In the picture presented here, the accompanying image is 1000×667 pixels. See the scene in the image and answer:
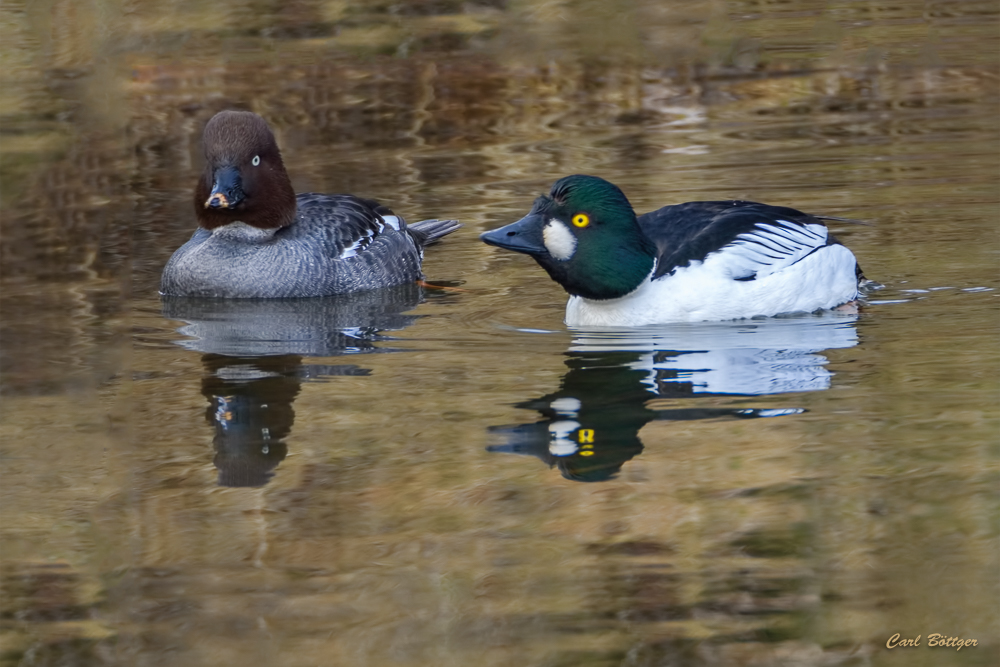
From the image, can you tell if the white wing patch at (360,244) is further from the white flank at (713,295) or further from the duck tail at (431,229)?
the white flank at (713,295)

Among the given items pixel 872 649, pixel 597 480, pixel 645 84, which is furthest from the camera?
pixel 645 84

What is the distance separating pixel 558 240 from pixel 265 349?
1.89 meters

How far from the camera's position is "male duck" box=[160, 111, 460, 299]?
1005 centimetres

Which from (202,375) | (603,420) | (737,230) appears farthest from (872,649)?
(202,375)

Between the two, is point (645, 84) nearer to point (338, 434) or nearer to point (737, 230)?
point (737, 230)

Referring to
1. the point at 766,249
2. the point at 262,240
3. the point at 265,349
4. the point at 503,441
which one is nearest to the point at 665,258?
the point at 766,249

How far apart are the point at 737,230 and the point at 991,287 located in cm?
181

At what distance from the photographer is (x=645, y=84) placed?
18.4m

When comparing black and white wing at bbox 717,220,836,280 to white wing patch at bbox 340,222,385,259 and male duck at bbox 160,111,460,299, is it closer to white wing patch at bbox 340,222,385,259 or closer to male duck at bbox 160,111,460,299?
male duck at bbox 160,111,460,299

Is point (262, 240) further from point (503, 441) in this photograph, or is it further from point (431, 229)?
point (503, 441)

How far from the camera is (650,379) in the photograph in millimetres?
7484

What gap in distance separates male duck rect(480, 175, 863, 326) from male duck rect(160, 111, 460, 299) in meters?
2.32

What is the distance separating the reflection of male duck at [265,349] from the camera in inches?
276

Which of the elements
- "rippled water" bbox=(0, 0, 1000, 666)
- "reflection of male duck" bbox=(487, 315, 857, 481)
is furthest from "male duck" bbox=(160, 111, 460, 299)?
"reflection of male duck" bbox=(487, 315, 857, 481)
